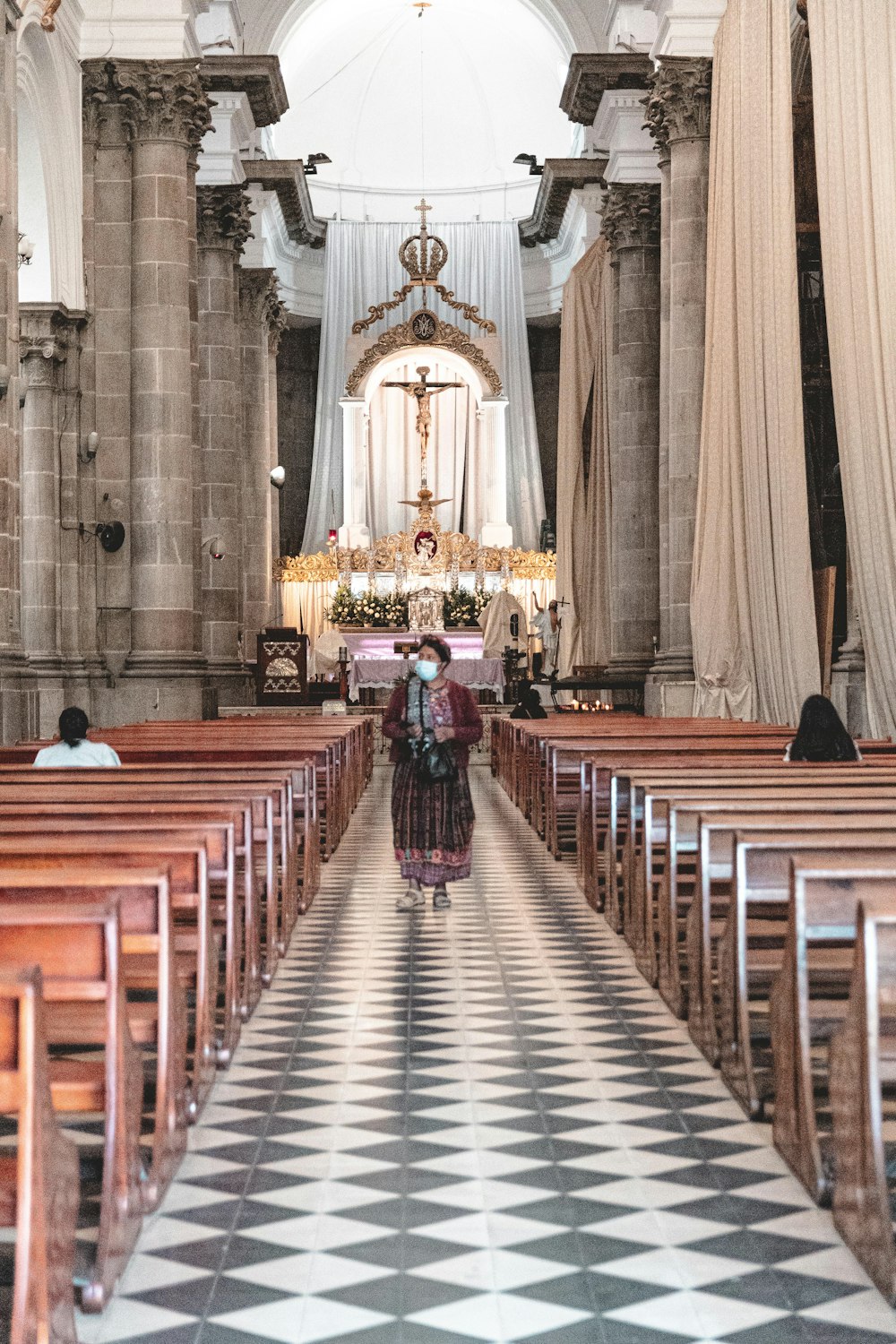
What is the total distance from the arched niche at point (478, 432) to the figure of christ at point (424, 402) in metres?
0.44

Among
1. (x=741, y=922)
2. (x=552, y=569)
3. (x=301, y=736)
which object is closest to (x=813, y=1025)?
(x=741, y=922)

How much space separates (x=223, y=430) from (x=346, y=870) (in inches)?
459

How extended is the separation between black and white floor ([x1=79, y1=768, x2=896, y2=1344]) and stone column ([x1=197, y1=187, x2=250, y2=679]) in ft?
47.5

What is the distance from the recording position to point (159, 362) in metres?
16.5

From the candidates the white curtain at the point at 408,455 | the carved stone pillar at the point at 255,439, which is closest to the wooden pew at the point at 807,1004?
the carved stone pillar at the point at 255,439

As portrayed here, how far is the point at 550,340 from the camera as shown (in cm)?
3338

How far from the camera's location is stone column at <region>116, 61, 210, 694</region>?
16469 mm

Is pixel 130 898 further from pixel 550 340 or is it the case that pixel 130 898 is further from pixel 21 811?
pixel 550 340

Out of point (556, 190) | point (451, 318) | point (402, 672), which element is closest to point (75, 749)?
point (402, 672)

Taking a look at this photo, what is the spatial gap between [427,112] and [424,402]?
7108 millimetres

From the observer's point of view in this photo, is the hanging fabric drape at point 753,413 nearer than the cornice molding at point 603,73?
Yes

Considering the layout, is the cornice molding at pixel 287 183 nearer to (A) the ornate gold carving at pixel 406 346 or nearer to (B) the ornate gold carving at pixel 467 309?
(A) the ornate gold carving at pixel 406 346

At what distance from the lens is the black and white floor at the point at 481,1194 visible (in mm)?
3246

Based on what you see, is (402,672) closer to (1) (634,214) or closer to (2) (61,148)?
(1) (634,214)
